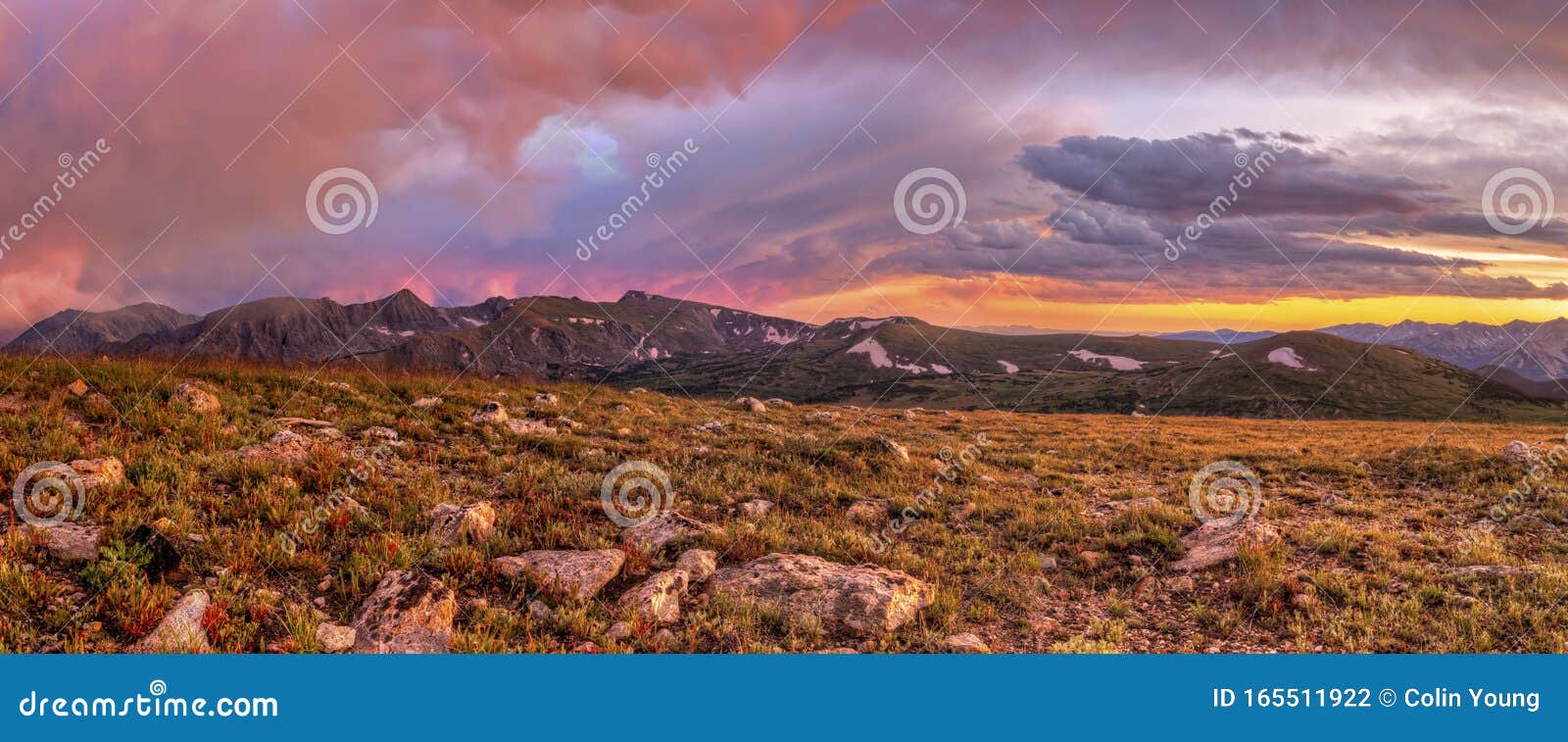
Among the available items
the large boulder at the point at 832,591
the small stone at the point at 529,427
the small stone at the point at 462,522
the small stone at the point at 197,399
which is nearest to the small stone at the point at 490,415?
the small stone at the point at 529,427

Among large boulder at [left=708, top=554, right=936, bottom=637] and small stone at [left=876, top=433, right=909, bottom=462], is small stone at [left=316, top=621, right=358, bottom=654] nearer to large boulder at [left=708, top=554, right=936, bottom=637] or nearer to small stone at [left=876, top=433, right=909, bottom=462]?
large boulder at [left=708, top=554, right=936, bottom=637]

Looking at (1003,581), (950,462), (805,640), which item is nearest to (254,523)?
(805,640)

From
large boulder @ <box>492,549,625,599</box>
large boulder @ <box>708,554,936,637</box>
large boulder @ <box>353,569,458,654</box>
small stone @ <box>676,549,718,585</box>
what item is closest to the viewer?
large boulder @ <box>353,569,458,654</box>

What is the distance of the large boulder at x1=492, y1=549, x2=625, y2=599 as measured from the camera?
740cm

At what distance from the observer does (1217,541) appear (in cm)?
1003

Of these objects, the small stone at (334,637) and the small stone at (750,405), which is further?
the small stone at (750,405)

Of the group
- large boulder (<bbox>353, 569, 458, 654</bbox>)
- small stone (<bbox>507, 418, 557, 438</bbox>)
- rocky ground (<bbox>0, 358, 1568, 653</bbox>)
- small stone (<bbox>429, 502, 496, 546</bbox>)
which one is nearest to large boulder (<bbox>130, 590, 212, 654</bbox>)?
rocky ground (<bbox>0, 358, 1568, 653</bbox>)

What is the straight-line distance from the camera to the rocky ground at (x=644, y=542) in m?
6.57

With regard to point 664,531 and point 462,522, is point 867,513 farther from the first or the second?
point 462,522

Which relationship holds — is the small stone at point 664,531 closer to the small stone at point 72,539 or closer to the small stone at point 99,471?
the small stone at point 72,539

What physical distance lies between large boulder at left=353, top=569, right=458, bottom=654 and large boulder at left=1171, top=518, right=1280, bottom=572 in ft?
32.0

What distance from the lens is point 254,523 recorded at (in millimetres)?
7941

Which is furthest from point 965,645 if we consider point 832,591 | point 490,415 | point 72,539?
point 490,415

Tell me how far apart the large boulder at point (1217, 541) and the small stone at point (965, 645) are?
177 inches
